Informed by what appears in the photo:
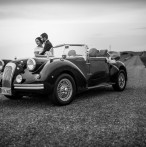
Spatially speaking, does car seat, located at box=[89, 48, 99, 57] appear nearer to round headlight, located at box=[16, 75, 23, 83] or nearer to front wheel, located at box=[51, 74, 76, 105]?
front wheel, located at box=[51, 74, 76, 105]

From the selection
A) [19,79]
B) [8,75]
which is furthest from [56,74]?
[8,75]

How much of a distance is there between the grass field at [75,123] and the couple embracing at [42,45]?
167cm

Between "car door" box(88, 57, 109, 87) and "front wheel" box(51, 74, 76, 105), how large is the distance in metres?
0.94

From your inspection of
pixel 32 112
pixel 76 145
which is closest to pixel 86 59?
pixel 32 112

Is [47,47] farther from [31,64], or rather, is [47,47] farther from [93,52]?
[31,64]

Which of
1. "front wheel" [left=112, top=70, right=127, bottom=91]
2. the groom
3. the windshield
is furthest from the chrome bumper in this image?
"front wheel" [left=112, top=70, right=127, bottom=91]

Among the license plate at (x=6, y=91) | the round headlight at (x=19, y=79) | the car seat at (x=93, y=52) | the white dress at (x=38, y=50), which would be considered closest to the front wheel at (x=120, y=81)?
the car seat at (x=93, y=52)

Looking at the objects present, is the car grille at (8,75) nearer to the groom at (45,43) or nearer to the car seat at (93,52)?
the groom at (45,43)

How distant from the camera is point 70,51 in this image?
664 cm

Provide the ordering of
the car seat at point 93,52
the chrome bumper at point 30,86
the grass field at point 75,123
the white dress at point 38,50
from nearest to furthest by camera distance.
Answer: the grass field at point 75,123 < the chrome bumper at point 30,86 < the car seat at point 93,52 < the white dress at point 38,50

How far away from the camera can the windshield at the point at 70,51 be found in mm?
6622

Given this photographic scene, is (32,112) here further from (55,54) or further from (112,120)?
(55,54)

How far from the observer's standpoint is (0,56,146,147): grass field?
3.27 metres

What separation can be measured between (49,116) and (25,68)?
1.53 m
